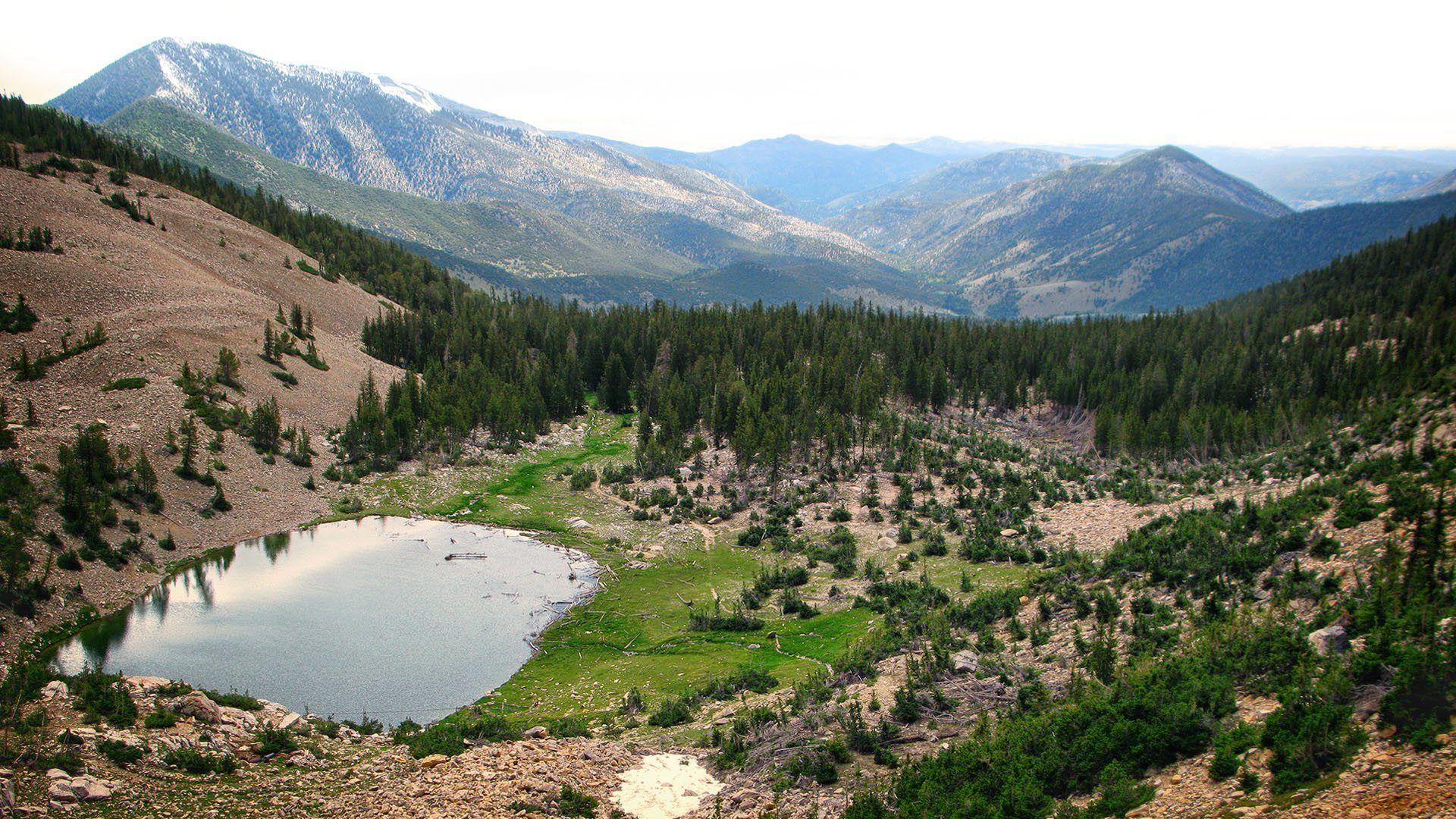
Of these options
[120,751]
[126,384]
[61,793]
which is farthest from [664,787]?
[126,384]

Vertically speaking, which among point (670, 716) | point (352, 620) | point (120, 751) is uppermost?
point (120, 751)

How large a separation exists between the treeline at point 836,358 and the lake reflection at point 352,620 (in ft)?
64.0

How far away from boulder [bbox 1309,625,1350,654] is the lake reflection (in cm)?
2935

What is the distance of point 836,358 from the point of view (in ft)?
323

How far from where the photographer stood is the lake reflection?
3306cm

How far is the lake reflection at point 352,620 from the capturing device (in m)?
33.1

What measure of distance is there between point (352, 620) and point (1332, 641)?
41.8 metres

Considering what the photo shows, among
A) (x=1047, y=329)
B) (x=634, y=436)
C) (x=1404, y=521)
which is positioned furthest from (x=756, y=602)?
(x=1047, y=329)

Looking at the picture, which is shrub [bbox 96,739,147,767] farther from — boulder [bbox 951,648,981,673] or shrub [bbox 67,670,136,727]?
boulder [bbox 951,648,981,673]

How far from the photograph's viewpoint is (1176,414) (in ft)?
261

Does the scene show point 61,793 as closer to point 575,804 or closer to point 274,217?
point 575,804

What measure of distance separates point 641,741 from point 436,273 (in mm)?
132096

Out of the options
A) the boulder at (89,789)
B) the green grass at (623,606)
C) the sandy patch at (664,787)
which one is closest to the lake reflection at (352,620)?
the green grass at (623,606)

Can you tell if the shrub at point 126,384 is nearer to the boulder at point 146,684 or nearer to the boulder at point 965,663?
the boulder at point 146,684
